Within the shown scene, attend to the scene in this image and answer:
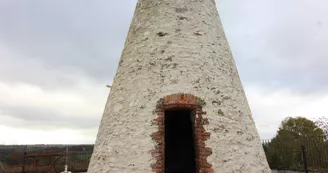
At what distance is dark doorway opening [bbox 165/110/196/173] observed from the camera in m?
7.64

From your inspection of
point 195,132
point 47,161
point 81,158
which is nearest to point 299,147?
point 195,132

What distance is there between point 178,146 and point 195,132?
3318 mm

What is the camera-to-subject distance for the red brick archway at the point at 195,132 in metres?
4.40

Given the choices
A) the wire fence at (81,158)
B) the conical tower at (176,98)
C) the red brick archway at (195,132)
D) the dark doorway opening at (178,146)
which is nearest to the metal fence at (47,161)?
the wire fence at (81,158)

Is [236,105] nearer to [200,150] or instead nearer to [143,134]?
[200,150]

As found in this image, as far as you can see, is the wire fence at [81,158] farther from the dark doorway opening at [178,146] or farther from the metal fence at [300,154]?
the dark doorway opening at [178,146]

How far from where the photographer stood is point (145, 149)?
448 cm

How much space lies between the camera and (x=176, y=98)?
4750mm

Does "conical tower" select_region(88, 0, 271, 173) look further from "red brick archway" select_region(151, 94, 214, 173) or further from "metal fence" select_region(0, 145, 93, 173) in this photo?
"metal fence" select_region(0, 145, 93, 173)

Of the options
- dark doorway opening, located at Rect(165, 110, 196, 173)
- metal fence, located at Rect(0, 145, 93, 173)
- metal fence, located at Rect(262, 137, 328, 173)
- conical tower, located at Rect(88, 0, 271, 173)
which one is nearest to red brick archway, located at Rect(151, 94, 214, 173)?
conical tower, located at Rect(88, 0, 271, 173)

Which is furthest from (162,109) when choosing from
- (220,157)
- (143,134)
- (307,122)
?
(307,122)

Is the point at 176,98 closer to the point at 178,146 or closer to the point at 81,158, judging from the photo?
the point at 178,146

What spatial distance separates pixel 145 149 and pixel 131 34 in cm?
256

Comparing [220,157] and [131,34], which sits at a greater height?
[131,34]
